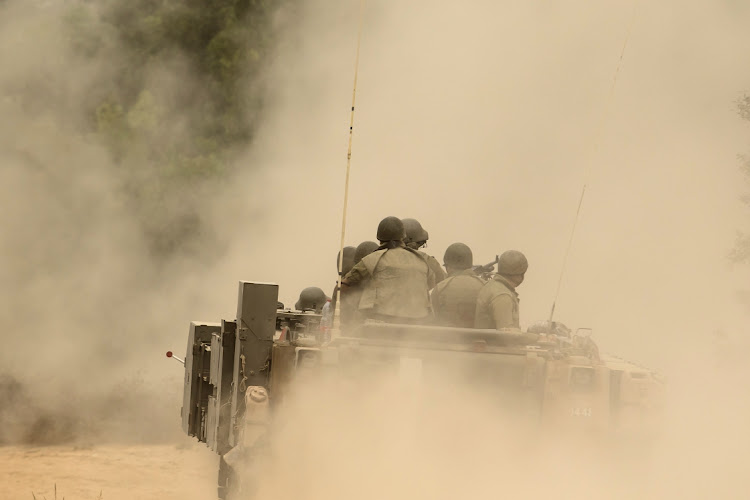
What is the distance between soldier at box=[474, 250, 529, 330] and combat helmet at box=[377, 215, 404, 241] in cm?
76

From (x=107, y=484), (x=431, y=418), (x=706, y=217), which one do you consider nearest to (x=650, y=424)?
(x=431, y=418)

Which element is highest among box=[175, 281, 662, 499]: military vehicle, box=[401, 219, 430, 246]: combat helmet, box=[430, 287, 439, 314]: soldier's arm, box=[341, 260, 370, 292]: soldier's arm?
box=[401, 219, 430, 246]: combat helmet

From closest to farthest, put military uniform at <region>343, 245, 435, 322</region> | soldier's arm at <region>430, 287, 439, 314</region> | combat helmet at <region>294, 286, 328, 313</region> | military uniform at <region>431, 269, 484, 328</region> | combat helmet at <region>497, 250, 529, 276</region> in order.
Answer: military uniform at <region>343, 245, 435, 322</region> < combat helmet at <region>497, 250, 529, 276</region> < military uniform at <region>431, 269, 484, 328</region> < soldier's arm at <region>430, 287, 439, 314</region> < combat helmet at <region>294, 286, 328, 313</region>

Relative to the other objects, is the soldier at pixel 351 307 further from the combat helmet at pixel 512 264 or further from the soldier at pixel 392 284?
the combat helmet at pixel 512 264

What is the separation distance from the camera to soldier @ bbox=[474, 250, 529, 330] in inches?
375

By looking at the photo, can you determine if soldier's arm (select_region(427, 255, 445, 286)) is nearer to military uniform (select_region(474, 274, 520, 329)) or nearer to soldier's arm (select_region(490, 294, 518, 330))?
military uniform (select_region(474, 274, 520, 329))

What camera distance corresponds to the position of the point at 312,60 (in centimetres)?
2367

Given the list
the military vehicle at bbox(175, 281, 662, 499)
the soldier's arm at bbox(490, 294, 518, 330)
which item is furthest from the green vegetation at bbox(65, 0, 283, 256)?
the military vehicle at bbox(175, 281, 662, 499)

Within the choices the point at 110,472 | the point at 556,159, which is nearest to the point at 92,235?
the point at 110,472

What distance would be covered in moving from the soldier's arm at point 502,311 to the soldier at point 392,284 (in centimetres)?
49

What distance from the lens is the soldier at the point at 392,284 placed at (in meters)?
9.34

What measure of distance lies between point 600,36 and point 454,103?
8.23 feet

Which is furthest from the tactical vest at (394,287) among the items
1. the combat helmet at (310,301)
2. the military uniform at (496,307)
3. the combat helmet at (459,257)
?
the combat helmet at (310,301)

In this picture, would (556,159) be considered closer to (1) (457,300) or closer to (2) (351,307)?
(1) (457,300)
